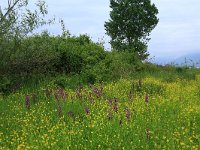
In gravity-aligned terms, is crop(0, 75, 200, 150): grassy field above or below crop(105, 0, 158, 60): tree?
below

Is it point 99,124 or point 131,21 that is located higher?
point 131,21

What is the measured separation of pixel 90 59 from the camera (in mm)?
18797

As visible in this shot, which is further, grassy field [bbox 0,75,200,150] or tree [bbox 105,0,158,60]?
tree [bbox 105,0,158,60]

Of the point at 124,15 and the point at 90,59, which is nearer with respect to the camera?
the point at 90,59

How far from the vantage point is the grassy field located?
7.73 metres

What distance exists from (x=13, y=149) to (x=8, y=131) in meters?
1.96

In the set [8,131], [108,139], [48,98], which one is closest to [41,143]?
[108,139]

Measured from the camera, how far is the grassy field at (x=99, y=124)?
25.3ft

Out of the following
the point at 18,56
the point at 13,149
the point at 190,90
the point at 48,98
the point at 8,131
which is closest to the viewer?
the point at 13,149

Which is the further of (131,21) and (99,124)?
(131,21)

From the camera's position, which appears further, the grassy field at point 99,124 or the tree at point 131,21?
the tree at point 131,21

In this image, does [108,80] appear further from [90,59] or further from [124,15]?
[124,15]

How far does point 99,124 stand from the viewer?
9.02m

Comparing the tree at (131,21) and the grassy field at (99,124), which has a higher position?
the tree at (131,21)
